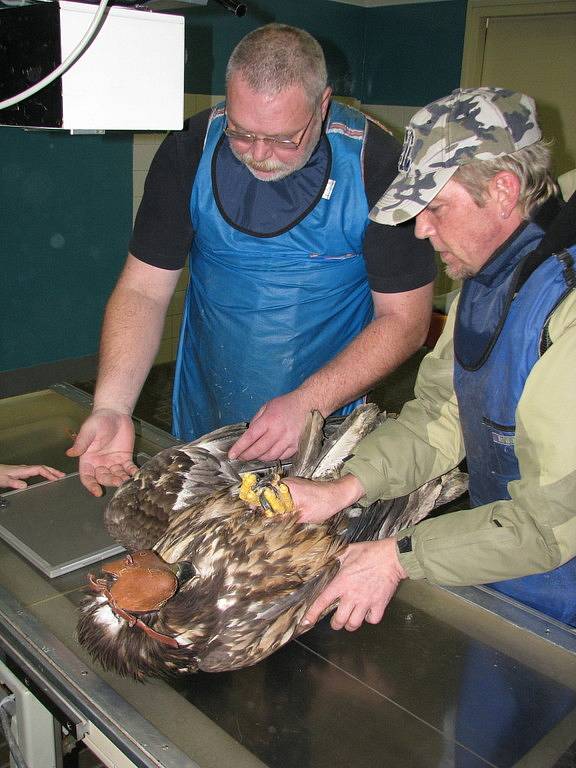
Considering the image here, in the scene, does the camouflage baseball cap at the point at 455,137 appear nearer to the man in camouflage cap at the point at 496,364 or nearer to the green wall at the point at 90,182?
the man in camouflage cap at the point at 496,364

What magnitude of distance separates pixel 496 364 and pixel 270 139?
86 centimetres

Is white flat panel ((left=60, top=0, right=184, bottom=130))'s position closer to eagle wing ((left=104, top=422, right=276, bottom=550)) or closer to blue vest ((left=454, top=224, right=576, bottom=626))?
blue vest ((left=454, top=224, right=576, bottom=626))

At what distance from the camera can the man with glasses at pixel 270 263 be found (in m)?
1.87

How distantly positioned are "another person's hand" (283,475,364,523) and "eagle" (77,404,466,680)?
0.03m

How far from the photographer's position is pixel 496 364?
1.47 meters

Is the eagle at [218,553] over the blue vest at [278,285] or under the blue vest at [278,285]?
under

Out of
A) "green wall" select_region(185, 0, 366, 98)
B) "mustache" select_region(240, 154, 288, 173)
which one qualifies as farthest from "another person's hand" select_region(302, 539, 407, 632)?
"green wall" select_region(185, 0, 366, 98)

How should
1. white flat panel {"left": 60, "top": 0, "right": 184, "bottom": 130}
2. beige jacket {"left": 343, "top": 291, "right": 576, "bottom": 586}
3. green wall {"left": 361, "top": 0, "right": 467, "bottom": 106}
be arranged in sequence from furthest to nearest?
green wall {"left": 361, "top": 0, "right": 467, "bottom": 106}, beige jacket {"left": 343, "top": 291, "right": 576, "bottom": 586}, white flat panel {"left": 60, "top": 0, "right": 184, "bottom": 130}

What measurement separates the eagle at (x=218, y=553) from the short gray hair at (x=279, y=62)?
85 centimetres

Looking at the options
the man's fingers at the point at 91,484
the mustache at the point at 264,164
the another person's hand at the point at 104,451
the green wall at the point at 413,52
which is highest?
the green wall at the point at 413,52

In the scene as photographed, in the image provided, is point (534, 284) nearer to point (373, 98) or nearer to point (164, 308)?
point (164, 308)

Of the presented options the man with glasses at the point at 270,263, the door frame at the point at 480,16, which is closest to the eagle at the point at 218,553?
the man with glasses at the point at 270,263

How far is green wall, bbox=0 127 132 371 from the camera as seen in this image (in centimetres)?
495

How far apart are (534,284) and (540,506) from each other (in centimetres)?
42
